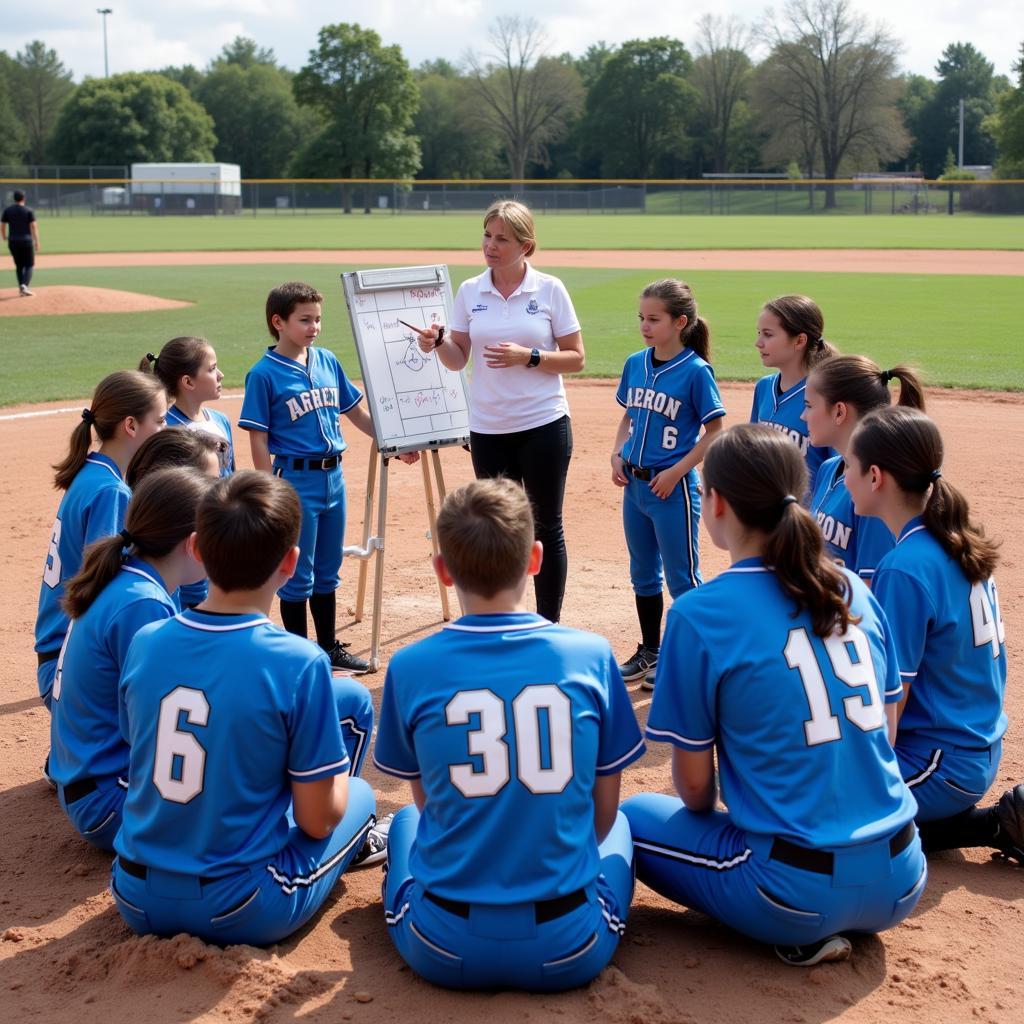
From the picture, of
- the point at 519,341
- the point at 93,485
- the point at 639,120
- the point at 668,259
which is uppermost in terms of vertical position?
the point at 639,120

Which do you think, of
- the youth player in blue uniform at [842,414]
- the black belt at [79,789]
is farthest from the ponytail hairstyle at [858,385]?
the black belt at [79,789]

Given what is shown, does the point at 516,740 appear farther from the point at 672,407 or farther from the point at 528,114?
the point at 528,114

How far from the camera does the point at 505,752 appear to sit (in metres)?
2.93

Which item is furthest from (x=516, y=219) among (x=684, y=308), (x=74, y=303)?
(x=74, y=303)

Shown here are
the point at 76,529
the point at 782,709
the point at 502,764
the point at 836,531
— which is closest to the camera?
the point at 502,764

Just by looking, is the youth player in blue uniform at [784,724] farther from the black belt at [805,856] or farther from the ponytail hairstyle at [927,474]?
the ponytail hairstyle at [927,474]

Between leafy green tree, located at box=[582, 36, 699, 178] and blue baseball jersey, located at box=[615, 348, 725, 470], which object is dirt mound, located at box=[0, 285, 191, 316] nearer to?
blue baseball jersey, located at box=[615, 348, 725, 470]

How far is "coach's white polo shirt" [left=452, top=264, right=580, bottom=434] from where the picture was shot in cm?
568

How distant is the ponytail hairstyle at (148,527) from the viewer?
11.8 feet

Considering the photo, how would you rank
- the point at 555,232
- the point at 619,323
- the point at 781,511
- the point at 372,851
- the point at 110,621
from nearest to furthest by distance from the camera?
the point at 781,511 < the point at 110,621 < the point at 372,851 < the point at 619,323 < the point at 555,232

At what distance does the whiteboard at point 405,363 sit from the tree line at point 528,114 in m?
75.7

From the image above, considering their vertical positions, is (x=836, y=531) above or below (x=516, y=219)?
below

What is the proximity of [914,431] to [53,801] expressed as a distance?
11.3 feet

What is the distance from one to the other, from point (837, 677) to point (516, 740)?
0.86m
